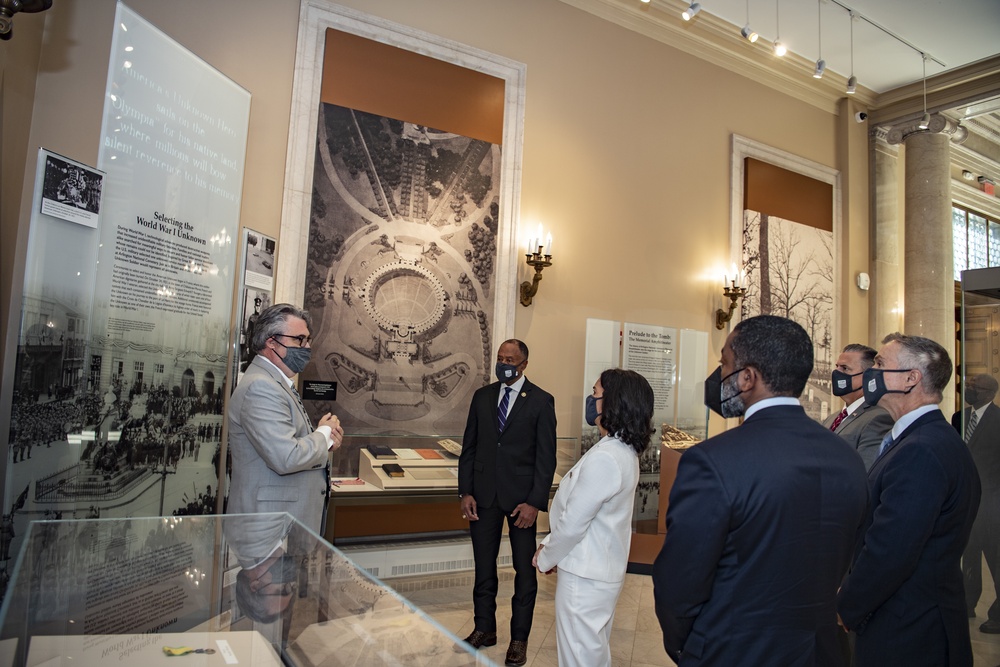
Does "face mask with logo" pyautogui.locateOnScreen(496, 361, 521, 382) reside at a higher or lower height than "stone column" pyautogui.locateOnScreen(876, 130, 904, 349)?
lower

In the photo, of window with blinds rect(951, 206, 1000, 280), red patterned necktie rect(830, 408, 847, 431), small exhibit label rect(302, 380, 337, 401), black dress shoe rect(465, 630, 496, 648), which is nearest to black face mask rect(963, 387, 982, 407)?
red patterned necktie rect(830, 408, 847, 431)

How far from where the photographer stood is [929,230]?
8.84 metres

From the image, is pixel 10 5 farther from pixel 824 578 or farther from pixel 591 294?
pixel 591 294

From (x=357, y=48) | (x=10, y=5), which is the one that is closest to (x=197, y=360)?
(x=10, y=5)

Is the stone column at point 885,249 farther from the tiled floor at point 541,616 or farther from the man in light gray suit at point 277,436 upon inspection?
the man in light gray suit at point 277,436

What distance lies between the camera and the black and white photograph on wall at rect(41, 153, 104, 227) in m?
2.91

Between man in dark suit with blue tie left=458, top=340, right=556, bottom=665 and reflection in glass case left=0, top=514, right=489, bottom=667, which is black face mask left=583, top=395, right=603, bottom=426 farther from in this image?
reflection in glass case left=0, top=514, right=489, bottom=667

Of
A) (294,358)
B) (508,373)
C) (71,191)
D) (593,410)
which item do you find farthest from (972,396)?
(71,191)

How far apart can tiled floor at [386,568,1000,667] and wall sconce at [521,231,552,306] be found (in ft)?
7.78

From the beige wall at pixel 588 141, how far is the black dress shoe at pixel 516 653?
8.89ft

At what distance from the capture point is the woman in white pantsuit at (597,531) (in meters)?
2.65

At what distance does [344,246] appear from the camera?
5137 mm

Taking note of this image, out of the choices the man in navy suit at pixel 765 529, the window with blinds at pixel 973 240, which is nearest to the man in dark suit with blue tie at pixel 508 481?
the man in navy suit at pixel 765 529

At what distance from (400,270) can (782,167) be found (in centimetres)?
538
